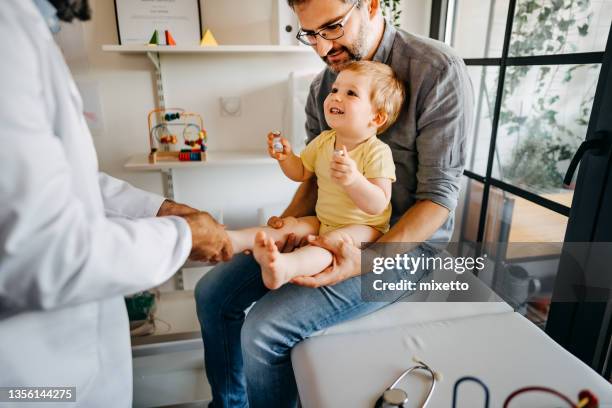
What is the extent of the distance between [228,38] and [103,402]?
156 cm

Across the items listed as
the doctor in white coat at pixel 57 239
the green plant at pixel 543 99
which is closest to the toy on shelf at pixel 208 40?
the doctor in white coat at pixel 57 239

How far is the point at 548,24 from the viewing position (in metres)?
1.40

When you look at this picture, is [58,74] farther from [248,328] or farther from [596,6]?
[596,6]

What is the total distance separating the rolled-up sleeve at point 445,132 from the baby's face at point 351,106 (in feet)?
0.49

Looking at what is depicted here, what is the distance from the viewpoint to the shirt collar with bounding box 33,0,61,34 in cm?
66

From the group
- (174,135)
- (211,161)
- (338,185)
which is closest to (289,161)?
(338,185)

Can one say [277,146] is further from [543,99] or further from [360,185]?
[543,99]

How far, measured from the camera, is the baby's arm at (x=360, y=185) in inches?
37.2

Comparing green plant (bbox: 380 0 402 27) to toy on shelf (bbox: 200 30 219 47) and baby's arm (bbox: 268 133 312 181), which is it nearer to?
toy on shelf (bbox: 200 30 219 47)

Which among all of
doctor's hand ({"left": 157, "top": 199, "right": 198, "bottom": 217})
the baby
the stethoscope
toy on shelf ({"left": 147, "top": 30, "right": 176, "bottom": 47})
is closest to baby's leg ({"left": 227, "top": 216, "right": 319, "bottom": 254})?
the baby

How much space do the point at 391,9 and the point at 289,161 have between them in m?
1.13

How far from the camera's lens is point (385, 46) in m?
1.16

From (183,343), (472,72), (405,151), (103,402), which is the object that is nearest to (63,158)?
(103,402)

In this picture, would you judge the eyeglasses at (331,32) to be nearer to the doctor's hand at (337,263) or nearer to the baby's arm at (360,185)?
the baby's arm at (360,185)
